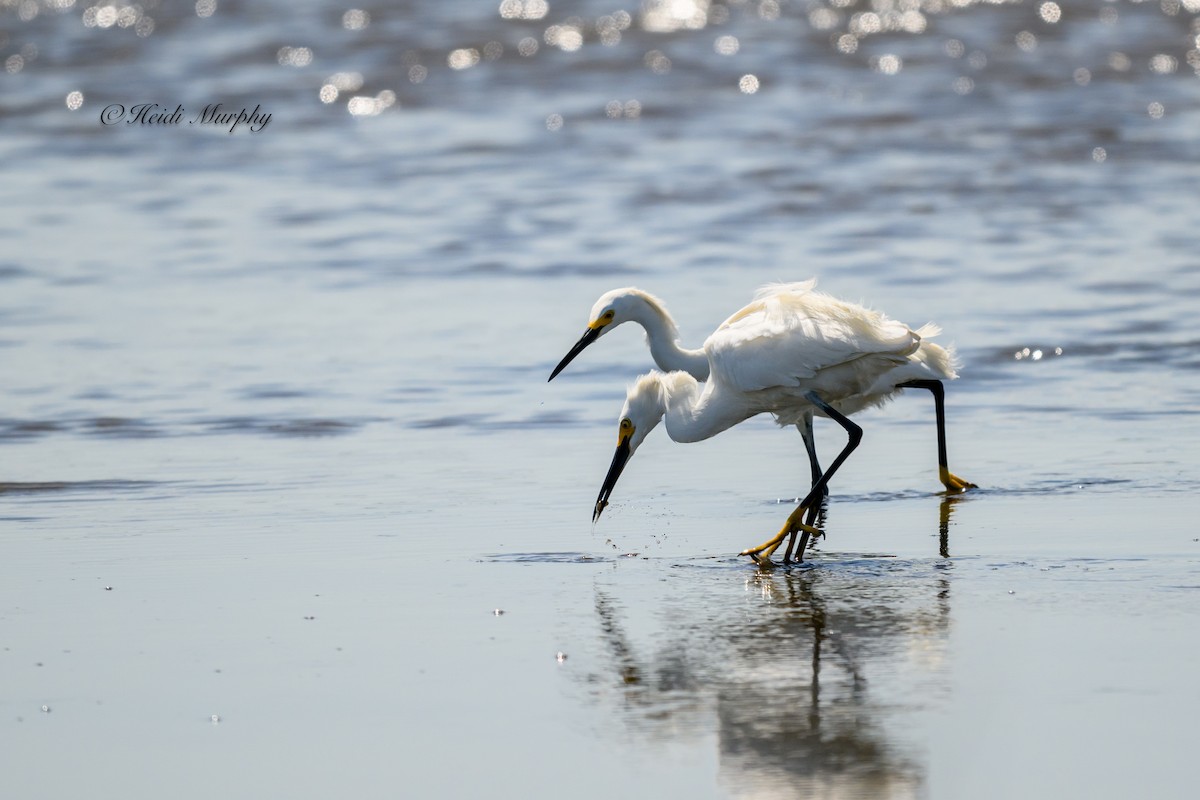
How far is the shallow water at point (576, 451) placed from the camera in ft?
17.1

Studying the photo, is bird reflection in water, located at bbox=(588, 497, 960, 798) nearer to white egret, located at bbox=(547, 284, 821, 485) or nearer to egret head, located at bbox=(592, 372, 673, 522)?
egret head, located at bbox=(592, 372, 673, 522)

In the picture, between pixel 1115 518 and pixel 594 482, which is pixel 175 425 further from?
pixel 1115 518

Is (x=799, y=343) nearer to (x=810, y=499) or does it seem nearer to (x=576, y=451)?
(x=810, y=499)

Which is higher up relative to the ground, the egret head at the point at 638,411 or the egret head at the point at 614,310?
the egret head at the point at 614,310

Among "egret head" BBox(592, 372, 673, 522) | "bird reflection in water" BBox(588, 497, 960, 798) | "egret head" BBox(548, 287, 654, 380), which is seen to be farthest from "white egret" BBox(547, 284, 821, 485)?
"bird reflection in water" BBox(588, 497, 960, 798)

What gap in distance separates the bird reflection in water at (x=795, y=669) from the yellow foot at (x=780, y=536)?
21 cm

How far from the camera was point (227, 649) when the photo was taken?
6.11 metres

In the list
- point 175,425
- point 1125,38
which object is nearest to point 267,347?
point 175,425

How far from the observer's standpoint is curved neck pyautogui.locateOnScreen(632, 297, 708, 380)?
9.15 metres

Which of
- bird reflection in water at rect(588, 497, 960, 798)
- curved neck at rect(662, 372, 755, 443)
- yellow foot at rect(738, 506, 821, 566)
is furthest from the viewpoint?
curved neck at rect(662, 372, 755, 443)

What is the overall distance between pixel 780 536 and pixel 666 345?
1913 millimetres

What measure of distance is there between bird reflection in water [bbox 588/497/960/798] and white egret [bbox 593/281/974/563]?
1.09 metres
